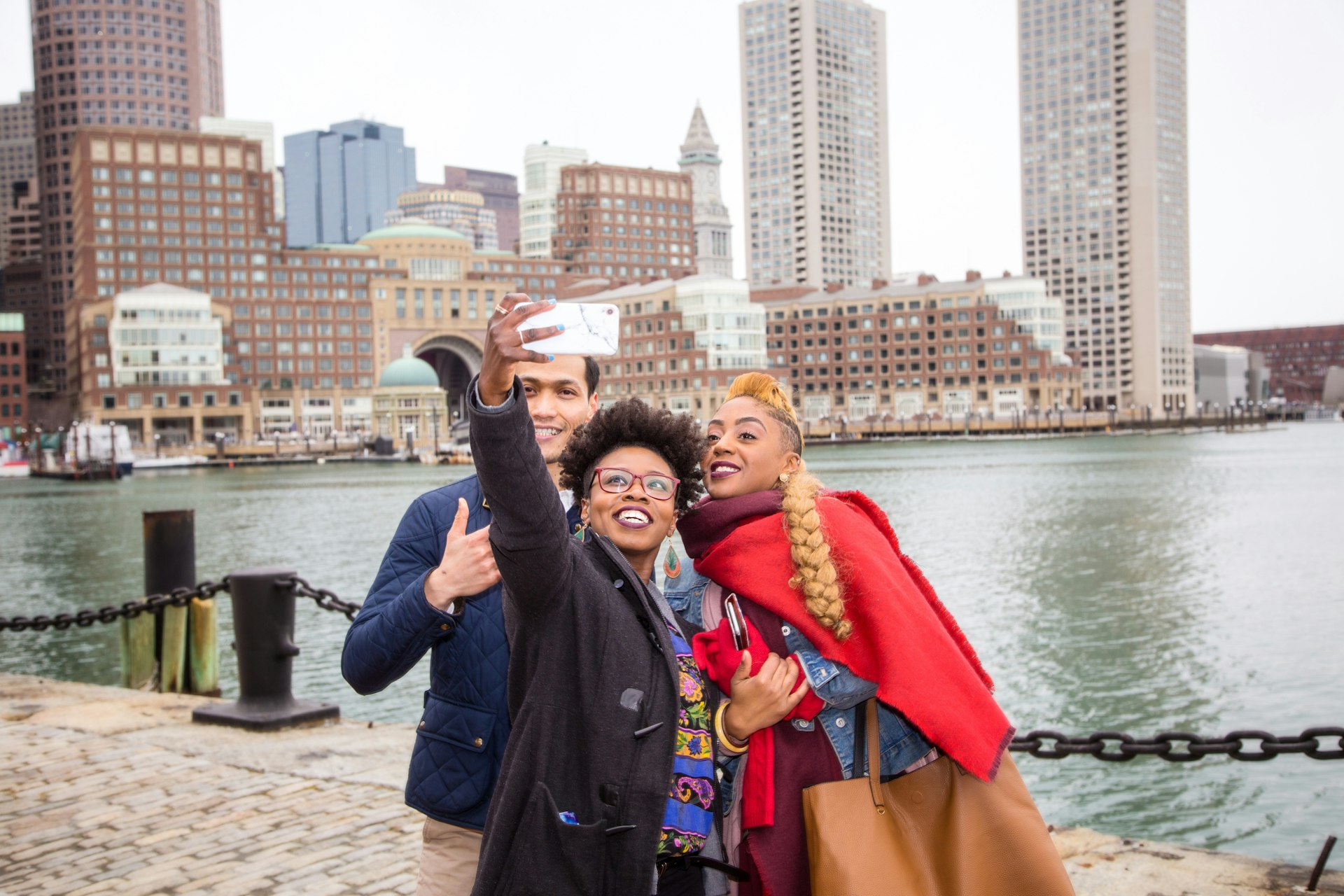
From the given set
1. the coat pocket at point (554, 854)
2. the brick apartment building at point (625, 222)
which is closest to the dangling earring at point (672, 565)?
the coat pocket at point (554, 854)

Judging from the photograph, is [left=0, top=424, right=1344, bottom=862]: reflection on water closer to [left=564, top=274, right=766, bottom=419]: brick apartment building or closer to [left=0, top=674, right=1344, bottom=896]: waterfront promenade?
[left=0, top=674, right=1344, bottom=896]: waterfront promenade

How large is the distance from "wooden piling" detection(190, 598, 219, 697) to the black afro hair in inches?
312

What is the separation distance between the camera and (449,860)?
9.73 feet

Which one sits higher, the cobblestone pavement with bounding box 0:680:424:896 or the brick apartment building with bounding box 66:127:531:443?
the brick apartment building with bounding box 66:127:531:443

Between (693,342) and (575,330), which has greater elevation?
(693,342)

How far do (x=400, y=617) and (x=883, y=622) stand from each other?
48.8 inches

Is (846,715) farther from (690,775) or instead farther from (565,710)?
(565,710)

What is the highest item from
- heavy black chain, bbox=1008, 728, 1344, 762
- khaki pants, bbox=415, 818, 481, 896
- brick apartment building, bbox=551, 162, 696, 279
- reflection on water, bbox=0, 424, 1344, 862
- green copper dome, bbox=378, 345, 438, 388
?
brick apartment building, bbox=551, 162, 696, 279

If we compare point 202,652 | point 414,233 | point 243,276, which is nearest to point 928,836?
point 202,652

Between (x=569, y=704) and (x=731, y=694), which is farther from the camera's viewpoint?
(x=731, y=694)

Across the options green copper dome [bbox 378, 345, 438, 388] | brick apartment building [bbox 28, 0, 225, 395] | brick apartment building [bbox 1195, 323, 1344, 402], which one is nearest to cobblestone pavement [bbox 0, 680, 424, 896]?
green copper dome [bbox 378, 345, 438, 388]

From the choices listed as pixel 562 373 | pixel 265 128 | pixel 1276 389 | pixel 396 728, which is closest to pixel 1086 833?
pixel 562 373

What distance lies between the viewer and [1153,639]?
1620cm

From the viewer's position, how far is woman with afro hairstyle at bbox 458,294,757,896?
2369 mm
